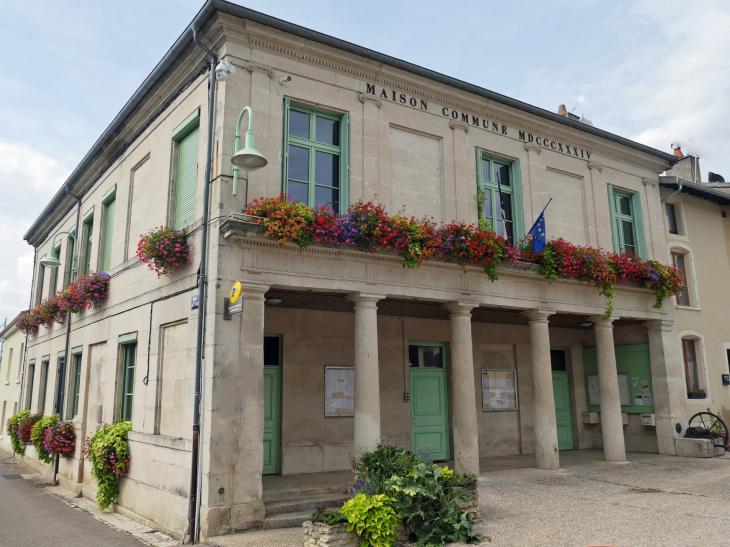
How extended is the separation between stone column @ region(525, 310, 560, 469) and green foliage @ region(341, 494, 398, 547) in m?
5.54

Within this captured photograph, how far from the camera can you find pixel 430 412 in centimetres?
1300

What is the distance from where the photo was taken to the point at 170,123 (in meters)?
10.7

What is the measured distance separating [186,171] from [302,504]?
19.2 ft

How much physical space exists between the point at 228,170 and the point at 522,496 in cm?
672

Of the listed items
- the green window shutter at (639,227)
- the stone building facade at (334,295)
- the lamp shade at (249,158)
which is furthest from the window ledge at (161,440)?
the green window shutter at (639,227)

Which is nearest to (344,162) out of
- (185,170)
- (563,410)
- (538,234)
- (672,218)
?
(185,170)

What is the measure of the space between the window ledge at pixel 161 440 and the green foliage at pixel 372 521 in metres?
2.81

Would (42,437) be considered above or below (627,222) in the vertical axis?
below

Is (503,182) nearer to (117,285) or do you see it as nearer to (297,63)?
(297,63)

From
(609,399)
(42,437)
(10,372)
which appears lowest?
(42,437)

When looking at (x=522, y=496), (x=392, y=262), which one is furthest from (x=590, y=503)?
(x=392, y=262)

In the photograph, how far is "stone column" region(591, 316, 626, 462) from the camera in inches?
475

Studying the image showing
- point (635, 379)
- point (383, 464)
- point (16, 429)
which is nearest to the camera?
point (383, 464)

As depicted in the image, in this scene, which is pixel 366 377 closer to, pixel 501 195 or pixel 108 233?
pixel 501 195
